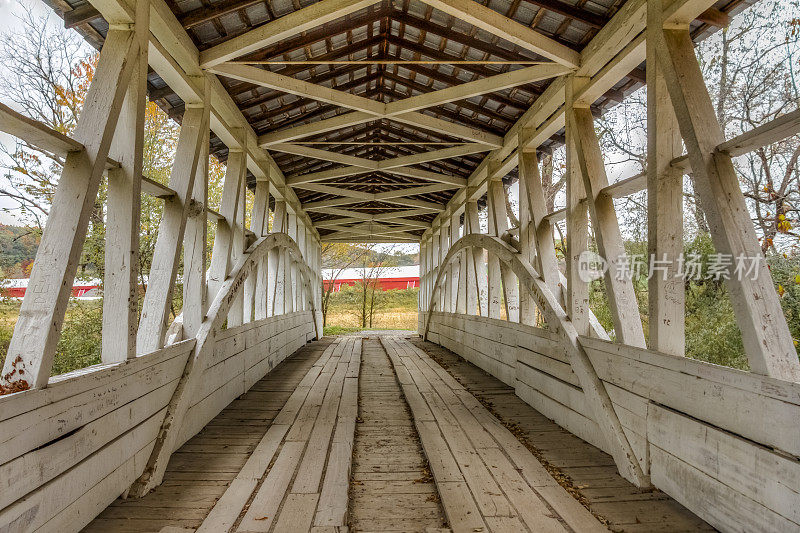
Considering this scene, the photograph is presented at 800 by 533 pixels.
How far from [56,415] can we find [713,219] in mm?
2924

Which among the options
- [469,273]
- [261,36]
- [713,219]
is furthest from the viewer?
[469,273]

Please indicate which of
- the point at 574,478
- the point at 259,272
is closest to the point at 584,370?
the point at 574,478

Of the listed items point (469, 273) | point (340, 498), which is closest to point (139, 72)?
point (340, 498)

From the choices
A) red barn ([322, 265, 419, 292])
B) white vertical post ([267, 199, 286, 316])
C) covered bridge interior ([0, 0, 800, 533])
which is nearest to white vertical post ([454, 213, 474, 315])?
covered bridge interior ([0, 0, 800, 533])

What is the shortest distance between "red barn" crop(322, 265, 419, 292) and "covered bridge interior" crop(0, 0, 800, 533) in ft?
50.8

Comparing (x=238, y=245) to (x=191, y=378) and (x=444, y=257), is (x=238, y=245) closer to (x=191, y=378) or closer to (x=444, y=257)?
(x=191, y=378)

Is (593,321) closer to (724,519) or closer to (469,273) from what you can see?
(724,519)

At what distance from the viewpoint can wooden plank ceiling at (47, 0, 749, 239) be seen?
337cm

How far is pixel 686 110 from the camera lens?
2.40m

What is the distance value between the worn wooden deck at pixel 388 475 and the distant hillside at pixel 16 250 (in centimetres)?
313

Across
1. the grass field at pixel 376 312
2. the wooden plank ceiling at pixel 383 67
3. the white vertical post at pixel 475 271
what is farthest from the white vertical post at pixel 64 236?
the grass field at pixel 376 312

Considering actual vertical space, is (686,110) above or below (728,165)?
above

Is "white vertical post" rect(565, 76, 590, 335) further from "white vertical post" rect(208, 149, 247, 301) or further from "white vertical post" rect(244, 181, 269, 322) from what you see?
"white vertical post" rect(244, 181, 269, 322)

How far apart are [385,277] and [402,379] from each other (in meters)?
18.1
